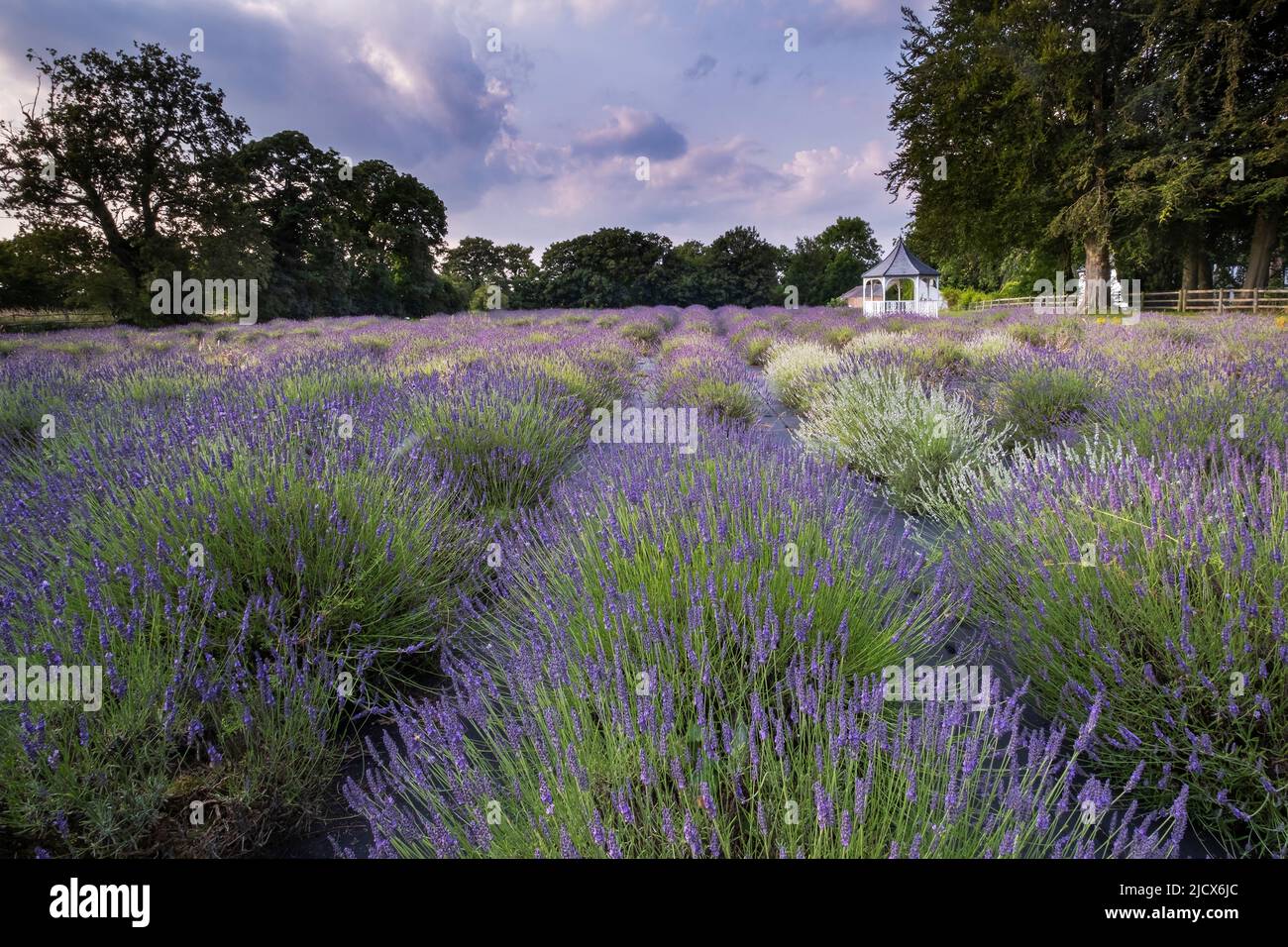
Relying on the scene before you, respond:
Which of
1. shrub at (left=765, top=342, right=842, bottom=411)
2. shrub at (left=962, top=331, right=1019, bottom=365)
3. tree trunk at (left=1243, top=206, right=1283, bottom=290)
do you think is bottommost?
shrub at (left=765, top=342, right=842, bottom=411)

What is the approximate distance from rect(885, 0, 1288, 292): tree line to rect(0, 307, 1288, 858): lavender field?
17787mm

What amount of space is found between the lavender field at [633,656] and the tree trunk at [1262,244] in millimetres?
22598

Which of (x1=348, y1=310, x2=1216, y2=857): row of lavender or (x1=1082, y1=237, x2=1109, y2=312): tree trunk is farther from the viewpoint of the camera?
(x1=1082, y1=237, x2=1109, y2=312): tree trunk

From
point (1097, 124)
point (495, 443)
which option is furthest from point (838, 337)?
point (1097, 124)

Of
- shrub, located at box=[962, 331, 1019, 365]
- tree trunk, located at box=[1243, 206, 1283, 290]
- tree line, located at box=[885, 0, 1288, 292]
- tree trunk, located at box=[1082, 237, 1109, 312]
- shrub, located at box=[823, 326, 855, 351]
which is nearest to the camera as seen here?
shrub, located at box=[962, 331, 1019, 365]

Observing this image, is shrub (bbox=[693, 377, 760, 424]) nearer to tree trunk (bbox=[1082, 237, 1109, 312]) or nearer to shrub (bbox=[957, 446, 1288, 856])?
shrub (bbox=[957, 446, 1288, 856])

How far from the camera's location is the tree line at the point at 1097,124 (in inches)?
583

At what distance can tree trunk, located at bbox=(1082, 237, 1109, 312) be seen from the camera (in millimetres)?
17141

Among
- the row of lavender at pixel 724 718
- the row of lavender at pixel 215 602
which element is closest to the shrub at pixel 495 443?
the row of lavender at pixel 215 602

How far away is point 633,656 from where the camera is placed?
4.87 ft

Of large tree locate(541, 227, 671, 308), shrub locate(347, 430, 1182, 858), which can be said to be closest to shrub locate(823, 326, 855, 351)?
shrub locate(347, 430, 1182, 858)
